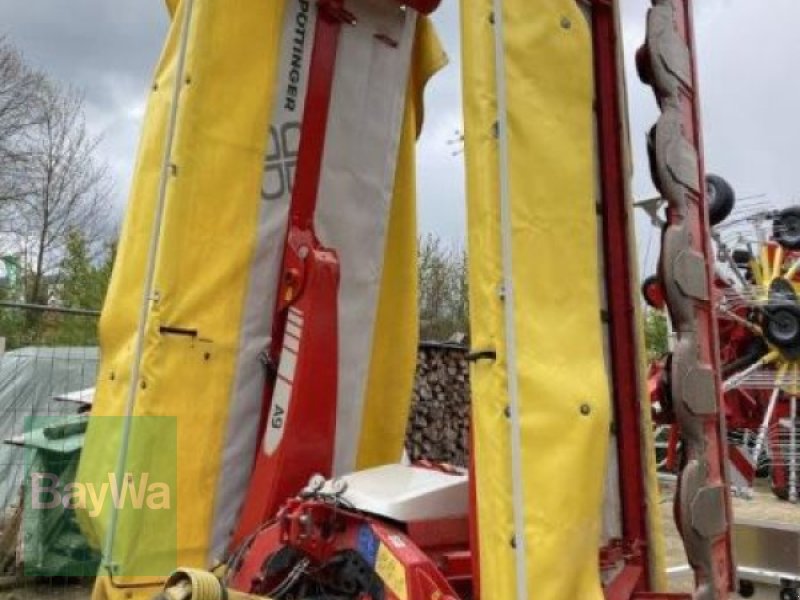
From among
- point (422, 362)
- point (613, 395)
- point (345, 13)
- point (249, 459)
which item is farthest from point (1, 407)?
point (613, 395)

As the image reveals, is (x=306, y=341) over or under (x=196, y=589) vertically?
over

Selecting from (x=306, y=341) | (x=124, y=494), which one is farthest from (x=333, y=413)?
(x=124, y=494)

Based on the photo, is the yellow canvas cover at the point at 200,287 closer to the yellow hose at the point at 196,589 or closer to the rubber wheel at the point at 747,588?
the yellow hose at the point at 196,589

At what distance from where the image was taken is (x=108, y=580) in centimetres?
300

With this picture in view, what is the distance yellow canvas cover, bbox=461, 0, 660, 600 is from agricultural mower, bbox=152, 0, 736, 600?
12 millimetres

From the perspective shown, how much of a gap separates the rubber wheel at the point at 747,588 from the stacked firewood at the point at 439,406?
553 cm

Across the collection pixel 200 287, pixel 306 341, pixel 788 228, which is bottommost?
pixel 306 341

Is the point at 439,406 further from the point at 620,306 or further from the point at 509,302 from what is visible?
the point at 509,302

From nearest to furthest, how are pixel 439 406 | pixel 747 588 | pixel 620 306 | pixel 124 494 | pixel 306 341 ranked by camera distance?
pixel 620 306 < pixel 124 494 < pixel 306 341 < pixel 747 588 < pixel 439 406

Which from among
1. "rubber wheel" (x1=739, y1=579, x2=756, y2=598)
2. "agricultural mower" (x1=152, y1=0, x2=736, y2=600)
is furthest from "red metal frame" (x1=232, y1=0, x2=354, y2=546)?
"rubber wheel" (x1=739, y1=579, x2=756, y2=598)

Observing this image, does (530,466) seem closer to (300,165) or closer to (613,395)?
(613,395)

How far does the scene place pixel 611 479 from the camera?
7.59 ft

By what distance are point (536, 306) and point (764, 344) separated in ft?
40.0

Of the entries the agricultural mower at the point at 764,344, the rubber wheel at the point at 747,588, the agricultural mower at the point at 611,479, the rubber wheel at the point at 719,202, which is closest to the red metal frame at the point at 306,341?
the agricultural mower at the point at 611,479
